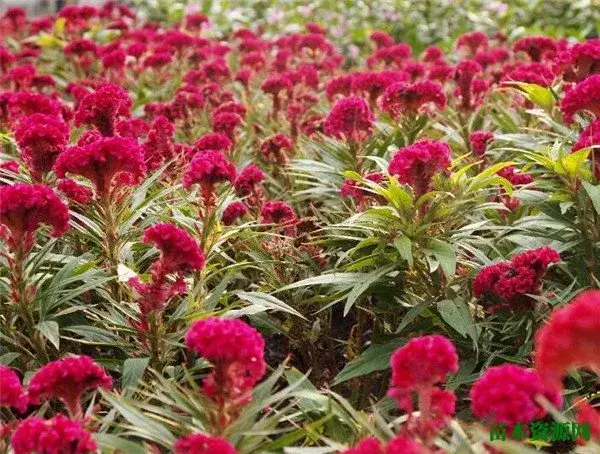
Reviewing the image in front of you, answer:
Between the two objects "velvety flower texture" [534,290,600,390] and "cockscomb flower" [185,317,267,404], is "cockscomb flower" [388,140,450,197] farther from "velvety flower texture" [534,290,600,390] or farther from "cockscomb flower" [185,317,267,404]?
"velvety flower texture" [534,290,600,390]

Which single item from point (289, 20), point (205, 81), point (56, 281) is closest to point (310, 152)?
point (205, 81)

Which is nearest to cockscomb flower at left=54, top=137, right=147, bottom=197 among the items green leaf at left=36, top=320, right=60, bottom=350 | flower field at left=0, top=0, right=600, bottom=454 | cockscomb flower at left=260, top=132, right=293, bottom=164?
flower field at left=0, top=0, right=600, bottom=454

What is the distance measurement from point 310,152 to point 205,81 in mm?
1490

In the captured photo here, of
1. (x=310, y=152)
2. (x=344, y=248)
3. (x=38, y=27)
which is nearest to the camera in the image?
(x=344, y=248)

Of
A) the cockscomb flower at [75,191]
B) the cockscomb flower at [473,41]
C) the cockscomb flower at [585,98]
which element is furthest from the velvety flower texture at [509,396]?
the cockscomb flower at [473,41]

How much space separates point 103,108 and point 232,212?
0.56 m

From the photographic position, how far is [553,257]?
2.67 meters

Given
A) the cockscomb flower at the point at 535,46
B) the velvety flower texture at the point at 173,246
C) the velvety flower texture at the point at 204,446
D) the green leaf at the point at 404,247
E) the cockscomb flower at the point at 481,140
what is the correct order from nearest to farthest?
the velvety flower texture at the point at 204,446
the velvety flower texture at the point at 173,246
the green leaf at the point at 404,247
the cockscomb flower at the point at 481,140
the cockscomb flower at the point at 535,46

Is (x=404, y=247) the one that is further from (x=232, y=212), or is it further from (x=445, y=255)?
(x=232, y=212)

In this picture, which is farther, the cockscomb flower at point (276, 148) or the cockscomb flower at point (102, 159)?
the cockscomb flower at point (276, 148)

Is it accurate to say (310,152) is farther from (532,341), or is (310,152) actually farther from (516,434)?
(516,434)

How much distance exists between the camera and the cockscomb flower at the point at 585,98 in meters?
2.98

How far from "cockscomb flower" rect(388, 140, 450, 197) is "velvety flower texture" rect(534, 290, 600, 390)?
3.62 feet

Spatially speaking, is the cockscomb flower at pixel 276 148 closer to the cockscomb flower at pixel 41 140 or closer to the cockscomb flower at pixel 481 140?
the cockscomb flower at pixel 481 140
